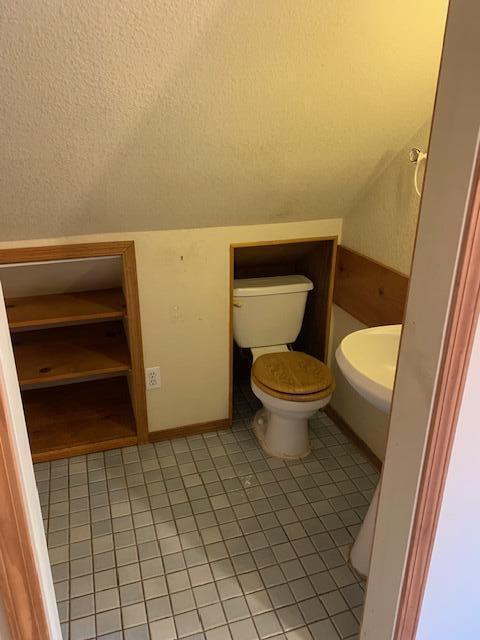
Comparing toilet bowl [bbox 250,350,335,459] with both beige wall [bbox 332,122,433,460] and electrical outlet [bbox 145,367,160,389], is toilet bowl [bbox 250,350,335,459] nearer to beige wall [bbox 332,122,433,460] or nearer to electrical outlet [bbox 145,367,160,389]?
beige wall [bbox 332,122,433,460]

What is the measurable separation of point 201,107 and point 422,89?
71cm

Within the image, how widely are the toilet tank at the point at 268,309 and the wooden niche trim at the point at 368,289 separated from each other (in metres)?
0.20

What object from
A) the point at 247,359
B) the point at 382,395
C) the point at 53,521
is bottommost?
the point at 53,521

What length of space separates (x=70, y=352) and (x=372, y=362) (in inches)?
60.7

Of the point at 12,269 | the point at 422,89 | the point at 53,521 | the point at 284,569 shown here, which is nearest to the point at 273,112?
the point at 422,89

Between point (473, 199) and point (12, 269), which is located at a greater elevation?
point (473, 199)

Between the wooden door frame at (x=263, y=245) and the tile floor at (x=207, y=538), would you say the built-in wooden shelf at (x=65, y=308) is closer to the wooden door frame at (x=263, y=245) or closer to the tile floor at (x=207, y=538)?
the wooden door frame at (x=263, y=245)

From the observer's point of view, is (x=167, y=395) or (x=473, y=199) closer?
(x=473, y=199)

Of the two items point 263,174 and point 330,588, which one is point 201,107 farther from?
point 330,588

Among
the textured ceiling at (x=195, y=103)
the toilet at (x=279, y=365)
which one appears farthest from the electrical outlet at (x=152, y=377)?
the textured ceiling at (x=195, y=103)

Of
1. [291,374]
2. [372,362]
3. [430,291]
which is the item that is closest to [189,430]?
[291,374]

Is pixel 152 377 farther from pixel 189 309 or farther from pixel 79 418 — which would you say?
pixel 79 418

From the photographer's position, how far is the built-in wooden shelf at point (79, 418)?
7.53 feet

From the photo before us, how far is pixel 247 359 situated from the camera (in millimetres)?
2814
